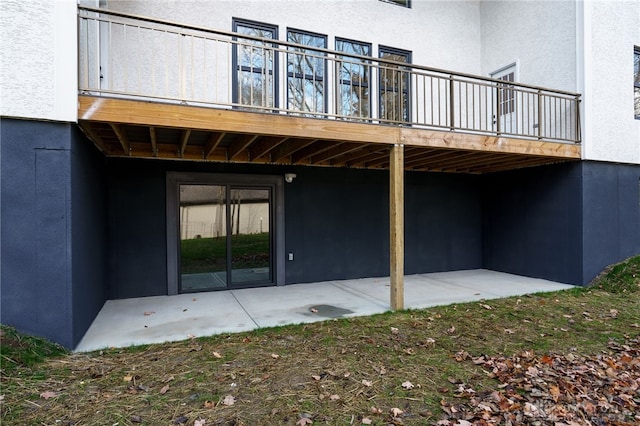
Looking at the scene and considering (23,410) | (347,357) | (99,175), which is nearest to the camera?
(23,410)

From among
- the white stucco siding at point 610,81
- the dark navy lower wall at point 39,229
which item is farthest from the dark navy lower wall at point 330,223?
the white stucco siding at point 610,81

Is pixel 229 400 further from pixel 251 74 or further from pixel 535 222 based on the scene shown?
pixel 535 222

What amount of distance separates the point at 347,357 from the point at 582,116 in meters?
6.87

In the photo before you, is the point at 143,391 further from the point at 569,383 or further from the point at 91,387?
the point at 569,383

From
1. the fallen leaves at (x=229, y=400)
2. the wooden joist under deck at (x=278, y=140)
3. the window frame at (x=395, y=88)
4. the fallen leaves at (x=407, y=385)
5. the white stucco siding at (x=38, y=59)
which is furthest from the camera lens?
the window frame at (x=395, y=88)

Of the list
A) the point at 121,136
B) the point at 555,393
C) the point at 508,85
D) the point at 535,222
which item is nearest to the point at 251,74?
the point at 121,136

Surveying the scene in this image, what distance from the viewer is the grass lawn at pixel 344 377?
2.80 m

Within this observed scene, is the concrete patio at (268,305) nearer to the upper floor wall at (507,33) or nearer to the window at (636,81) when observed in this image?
the upper floor wall at (507,33)

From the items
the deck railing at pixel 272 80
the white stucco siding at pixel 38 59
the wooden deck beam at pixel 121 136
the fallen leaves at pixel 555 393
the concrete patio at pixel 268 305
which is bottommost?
the fallen leaves at pixel 555 393

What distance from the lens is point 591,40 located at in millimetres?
7199

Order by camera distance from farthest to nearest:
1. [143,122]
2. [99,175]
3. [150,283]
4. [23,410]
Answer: [150,283], [99,175], [143,122], [23,410]

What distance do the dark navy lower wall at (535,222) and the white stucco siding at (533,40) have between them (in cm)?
192

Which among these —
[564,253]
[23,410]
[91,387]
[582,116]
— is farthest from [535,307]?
[23,410]

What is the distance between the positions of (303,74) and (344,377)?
5.91 m
